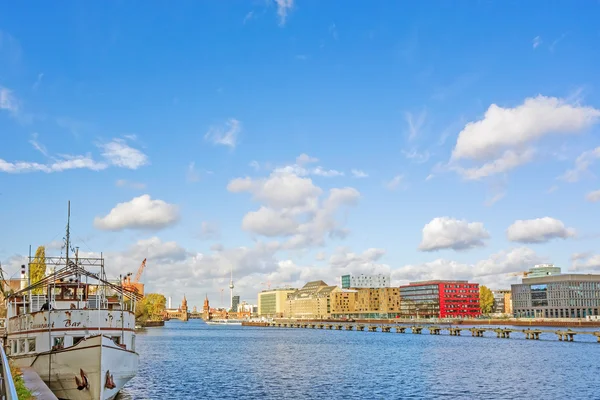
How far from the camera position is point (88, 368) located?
1567 inches

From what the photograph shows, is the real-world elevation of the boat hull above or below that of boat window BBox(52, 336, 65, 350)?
below

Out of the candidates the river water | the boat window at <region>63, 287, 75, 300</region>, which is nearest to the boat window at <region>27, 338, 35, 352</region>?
the boat window at <region>63, 287, 75, 300</region>

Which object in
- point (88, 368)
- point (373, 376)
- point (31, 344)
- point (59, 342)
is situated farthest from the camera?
point (373, 376)

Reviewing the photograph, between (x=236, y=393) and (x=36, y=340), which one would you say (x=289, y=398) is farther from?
(x=36, y=340)

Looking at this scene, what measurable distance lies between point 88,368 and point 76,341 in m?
4.46

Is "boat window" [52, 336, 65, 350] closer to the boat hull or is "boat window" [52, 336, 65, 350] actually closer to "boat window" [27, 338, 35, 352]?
the boat hull

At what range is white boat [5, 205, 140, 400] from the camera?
131 ft

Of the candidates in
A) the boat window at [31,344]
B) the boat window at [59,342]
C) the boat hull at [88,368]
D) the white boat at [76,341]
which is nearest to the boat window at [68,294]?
the white boat at [76,341]

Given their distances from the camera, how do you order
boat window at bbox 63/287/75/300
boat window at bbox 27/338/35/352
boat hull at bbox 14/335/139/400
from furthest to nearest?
boat window at bbox 63/287/75/300 → boat window at bbox 27/338/35/352 → boat hull at bbox 14/335/139/400

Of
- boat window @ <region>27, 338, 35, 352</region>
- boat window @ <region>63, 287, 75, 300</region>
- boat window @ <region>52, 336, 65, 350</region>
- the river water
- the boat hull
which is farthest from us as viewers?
the river water

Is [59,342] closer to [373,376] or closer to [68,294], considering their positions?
[68,294]

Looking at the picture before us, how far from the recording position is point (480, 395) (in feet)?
181

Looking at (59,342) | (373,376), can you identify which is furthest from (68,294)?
(373,376)

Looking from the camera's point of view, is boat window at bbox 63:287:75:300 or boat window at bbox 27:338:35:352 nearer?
boat window at bbox 27:338:35:352
